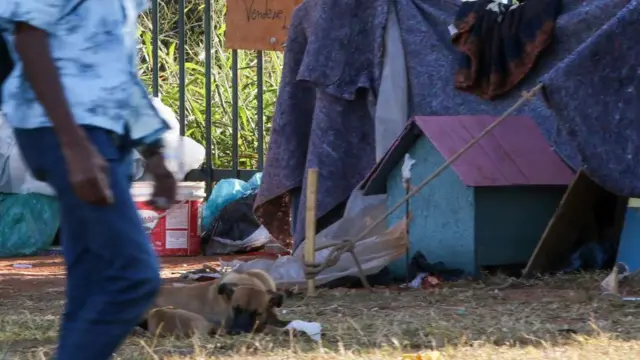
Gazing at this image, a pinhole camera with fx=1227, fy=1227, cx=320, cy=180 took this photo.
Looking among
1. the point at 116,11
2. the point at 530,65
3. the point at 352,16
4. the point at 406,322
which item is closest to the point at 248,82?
the point at 352,16

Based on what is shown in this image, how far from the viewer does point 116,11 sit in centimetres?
265

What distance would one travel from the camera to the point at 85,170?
2.40 meters

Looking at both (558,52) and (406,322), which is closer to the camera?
(406,322)

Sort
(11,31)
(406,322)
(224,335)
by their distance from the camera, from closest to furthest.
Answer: (11,31) → (224,335) → (406,322)

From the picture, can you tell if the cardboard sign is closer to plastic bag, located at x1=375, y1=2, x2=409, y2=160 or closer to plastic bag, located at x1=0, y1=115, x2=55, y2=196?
plastic bag, located at x1=375, y1=2, x2=409, y2=160

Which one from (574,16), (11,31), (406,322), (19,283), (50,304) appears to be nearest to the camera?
(11,31)

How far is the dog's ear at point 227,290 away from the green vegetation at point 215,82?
5875mm

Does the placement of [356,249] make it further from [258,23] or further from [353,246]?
[258,23]

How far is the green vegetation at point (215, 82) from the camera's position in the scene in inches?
440

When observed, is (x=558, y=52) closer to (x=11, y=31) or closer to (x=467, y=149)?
(x=467, y=149)

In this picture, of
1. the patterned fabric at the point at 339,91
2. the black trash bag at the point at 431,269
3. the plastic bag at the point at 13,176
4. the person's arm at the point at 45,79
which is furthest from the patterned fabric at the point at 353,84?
the person's arm at the point at 45,79

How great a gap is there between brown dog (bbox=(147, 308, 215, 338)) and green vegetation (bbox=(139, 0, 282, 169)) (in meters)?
6.01

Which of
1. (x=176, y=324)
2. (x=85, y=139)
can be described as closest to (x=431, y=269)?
(x=176, y=324)

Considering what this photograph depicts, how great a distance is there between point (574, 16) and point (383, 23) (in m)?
1.24
